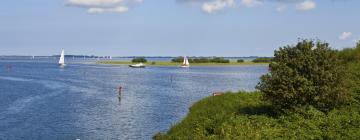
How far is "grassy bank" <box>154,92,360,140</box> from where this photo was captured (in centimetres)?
2969

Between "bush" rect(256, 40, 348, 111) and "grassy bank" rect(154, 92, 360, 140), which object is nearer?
"grassy bank" rect(154, 92, 360, 140)

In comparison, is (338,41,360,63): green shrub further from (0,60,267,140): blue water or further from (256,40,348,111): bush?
(0,60,267,140): blue water

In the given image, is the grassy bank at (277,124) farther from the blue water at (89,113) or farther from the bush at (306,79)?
the blue water at (89,113)

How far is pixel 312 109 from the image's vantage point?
108 ft

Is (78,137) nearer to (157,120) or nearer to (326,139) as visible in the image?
(157,120)

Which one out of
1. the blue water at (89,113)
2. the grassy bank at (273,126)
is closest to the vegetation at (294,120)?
the grassy bank at (273,126)

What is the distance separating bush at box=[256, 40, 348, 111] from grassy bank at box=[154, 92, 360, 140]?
79cm

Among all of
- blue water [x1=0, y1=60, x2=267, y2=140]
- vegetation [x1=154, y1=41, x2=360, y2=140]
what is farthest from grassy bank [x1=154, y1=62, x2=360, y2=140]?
blue water [x1=0, y1=60, x2=267, y2=140]

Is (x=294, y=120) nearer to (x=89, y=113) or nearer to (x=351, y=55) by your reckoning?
(x=351, y=55)

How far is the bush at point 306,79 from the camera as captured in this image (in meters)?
33.0

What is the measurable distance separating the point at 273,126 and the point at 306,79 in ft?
12.1

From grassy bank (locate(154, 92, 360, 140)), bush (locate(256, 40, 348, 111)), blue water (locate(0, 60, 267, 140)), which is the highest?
bush (locate(256, 40, 348, 111))

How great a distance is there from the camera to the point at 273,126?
3222 centimetres

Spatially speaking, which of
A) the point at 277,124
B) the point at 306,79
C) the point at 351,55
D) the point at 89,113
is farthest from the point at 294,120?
the point at 89,113
